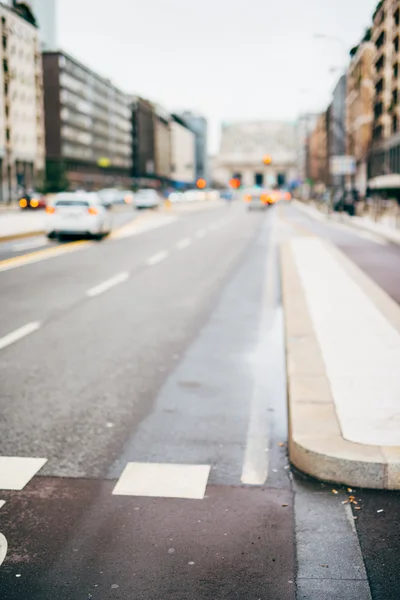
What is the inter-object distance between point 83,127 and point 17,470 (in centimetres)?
13521

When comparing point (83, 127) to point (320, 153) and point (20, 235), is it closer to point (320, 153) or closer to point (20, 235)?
point (320, 153)

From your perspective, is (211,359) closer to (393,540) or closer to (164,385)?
(164,385)

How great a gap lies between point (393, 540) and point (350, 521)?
29 centimetres

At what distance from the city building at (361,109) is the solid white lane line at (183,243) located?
61978mm

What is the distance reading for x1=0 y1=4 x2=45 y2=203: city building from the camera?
89000 millimetres

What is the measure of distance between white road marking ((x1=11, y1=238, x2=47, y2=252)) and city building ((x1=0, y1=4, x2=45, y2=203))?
60.1 metres

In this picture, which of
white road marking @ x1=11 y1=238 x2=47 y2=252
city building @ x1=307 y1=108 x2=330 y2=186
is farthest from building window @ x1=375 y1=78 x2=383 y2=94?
white road marking @ x1=11 y1=238 x2=47 y2=252

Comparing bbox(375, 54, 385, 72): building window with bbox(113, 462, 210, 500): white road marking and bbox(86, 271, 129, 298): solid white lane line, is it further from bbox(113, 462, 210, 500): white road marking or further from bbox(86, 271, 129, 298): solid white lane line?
bbox(113, 462, 210, 500): white road marking

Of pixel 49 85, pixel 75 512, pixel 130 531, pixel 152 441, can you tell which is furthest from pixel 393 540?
pixel 49 85

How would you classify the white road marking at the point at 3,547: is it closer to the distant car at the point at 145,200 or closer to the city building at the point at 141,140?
the distant car at the point at 145,200

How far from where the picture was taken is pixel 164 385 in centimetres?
702

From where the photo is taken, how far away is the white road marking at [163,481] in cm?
439

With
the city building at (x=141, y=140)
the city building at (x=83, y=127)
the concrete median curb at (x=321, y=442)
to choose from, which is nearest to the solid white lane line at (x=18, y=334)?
the concrete median curb at (x=321, y=442)

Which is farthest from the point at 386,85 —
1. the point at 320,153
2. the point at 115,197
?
the point at 320,153
